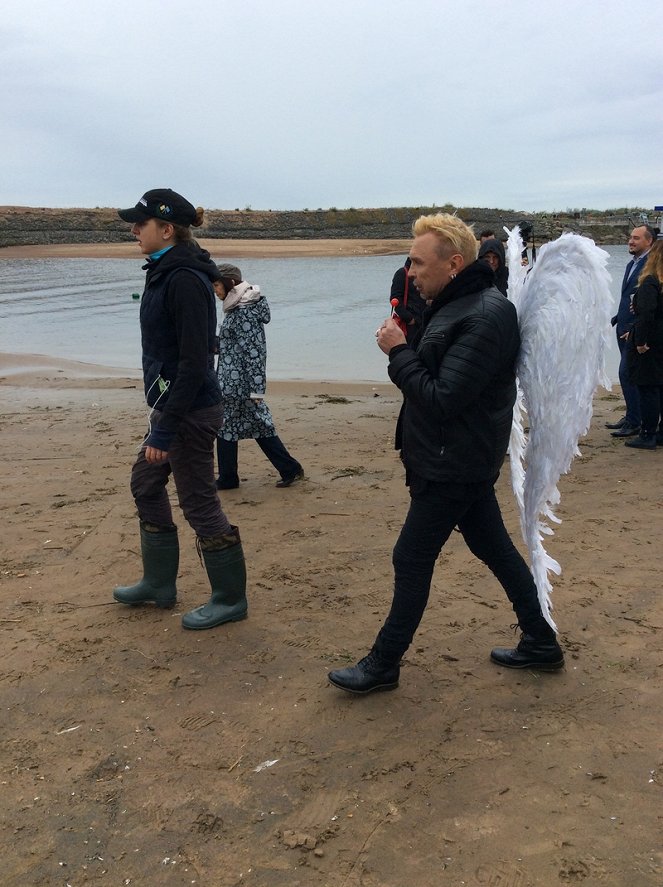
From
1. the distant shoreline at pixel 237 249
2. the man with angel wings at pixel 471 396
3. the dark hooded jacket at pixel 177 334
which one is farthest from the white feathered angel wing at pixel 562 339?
the distant shoreline at pixel 237 249

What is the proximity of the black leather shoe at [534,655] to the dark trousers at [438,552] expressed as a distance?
5 centimetres

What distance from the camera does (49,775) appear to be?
290 cm

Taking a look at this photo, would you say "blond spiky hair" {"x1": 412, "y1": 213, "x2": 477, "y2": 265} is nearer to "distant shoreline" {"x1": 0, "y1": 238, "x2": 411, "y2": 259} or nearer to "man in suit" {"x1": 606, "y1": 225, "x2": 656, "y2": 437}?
"man in suit" {"x1": 606, "y1": 225, "x2": 656, "y2": 437}

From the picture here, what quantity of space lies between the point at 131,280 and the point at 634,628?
1296 inches

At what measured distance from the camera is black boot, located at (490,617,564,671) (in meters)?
3.44

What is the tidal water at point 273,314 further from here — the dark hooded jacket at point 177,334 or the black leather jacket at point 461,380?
the dark hooded jacket at point 177,334

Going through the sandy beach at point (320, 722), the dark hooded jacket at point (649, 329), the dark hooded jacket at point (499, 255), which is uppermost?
the dark hooded jacket at point (499, 255)

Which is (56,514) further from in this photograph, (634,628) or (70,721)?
(634,628)

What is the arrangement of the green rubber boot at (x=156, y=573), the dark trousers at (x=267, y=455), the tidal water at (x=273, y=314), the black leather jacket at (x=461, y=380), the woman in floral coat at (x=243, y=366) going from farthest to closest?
1. the tidal water at (x=273, y=314)
2. the dark trousers at (x=267, y=455)
3. the woman in floral coat at (x=243, y=366)
4. the green rubber boot at (x=156, y=573)
5. the black leather jacket at (x=461, y=380)

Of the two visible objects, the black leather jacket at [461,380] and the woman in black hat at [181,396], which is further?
the woman in black hat at [181,396]

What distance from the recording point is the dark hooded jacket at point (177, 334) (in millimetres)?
3551

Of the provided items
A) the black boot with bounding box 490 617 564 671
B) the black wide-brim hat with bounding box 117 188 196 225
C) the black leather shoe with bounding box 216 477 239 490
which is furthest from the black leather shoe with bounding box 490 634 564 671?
the black leather shoe with bounding box 216 477 239 490

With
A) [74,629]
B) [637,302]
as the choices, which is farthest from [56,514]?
[637,302]

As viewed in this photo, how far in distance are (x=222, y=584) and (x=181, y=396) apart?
1016 millimetres
